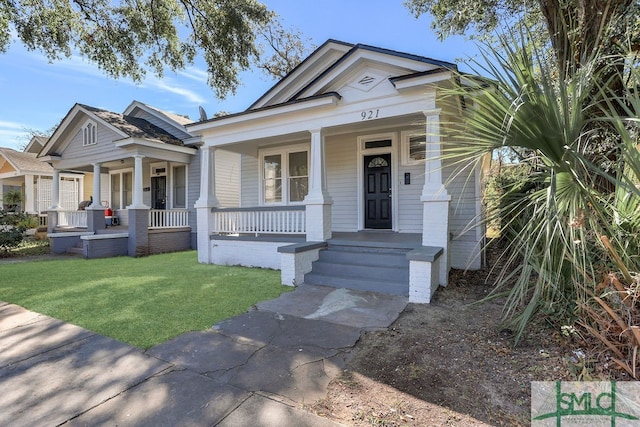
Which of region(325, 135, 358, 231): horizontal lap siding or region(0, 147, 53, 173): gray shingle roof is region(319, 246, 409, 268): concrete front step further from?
region(0, 147, 53, 173): gray shingle roof

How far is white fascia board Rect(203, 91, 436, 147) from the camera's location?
5.85 metres

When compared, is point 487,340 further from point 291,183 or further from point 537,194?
point 291,183

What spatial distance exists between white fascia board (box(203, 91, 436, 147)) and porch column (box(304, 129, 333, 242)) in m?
0.33

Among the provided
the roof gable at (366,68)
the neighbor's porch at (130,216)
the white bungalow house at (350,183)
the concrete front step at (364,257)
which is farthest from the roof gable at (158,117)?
the concrete front step at (364,257)

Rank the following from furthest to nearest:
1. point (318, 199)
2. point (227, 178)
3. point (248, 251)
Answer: point (227, 178), point (248, 251), point (318, 199)

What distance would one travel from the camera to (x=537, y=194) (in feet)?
8.77

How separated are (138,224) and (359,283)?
310 inches

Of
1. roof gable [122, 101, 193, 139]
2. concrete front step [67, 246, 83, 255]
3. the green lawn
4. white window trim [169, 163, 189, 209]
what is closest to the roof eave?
the green lawn

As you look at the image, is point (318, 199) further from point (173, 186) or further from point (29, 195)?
point (29, 195)

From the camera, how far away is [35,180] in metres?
18.4

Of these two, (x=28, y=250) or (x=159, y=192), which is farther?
(x=159, y=192)

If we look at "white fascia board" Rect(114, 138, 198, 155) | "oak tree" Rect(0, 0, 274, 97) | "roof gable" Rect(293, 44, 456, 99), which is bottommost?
"white fascia board" Rect(114, 138, 198, 155)

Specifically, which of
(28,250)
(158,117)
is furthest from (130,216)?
(158,117)

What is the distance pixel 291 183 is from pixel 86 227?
8.77 m
